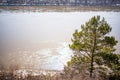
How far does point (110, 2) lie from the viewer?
332ft

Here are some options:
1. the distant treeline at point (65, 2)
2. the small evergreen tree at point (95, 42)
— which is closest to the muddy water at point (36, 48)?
the small evergreen tree at point (95, 42)

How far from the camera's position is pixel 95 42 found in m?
16.6

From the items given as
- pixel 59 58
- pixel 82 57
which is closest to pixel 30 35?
pixel 59 58

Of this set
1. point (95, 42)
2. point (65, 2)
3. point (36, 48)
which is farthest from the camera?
point (65, 2)

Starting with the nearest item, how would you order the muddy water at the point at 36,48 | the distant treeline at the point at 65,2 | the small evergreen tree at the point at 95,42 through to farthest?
1. the small evergreen tree at the point at 95,42
2. the muddy water at the point at 36,48
3. the distant treeline at the point at 65,2

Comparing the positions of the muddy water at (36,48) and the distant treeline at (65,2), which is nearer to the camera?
the muddy water at (36,48)

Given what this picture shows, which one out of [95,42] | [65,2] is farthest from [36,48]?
[65,2]

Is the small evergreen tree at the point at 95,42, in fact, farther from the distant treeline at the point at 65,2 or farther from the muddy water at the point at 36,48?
the distant treeline at the point at 65,2

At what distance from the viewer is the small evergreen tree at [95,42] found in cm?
1627

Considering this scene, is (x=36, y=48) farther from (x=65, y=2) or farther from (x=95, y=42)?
(x=65, y=2)

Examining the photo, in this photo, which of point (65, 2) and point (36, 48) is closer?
point (36, 48)

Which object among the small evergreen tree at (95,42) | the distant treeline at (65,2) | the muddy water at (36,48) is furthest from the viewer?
the distant treeline at (65,2)

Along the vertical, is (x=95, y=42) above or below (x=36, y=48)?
above

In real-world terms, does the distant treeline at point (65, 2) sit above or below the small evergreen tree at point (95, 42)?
below
